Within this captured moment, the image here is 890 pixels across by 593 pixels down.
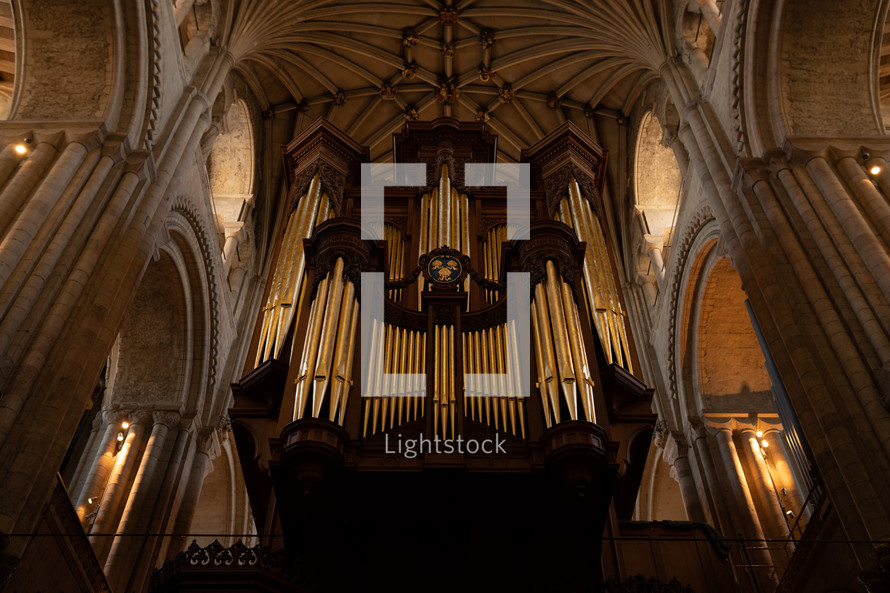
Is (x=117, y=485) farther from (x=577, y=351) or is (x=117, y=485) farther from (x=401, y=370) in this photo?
(x=577, y=351)

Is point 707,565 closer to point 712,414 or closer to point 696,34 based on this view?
point 712,414

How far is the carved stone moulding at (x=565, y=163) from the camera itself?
1167cm

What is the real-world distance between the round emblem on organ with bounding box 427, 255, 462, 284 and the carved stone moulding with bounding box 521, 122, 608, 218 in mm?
2718

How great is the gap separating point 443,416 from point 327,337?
1367mm

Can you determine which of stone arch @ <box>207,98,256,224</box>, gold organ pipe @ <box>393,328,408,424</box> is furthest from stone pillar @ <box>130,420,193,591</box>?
stone arch @ <box>207,98,256,224</box>

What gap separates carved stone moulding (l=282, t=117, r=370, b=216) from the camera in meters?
11.5

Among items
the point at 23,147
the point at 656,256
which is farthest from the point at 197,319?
the point at 656,256

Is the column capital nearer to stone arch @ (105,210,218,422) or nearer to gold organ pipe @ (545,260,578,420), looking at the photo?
stone arch @ (105,210,218,422)

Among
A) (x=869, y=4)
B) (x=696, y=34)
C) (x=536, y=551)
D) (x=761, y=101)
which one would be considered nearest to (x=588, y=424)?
(x=536, y=551)

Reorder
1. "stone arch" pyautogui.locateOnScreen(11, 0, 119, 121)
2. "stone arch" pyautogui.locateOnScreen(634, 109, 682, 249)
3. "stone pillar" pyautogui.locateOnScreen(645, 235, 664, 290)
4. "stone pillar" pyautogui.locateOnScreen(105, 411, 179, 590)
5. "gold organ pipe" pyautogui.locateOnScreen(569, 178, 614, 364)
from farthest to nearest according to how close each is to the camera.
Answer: "stone arch" pyautogui.locateOnScreen(634, 109, 682, 249) → "stone pillar" pyautogui.locateOnScreen(645, 235, 664, 290) → "stone pillar" pyautogui.locateOnScreen(105, 411, 179, 590) → "stone arch" pyautogui.locateOnScreen(11, 0, 119, 121) → "gold organ pipe" pyautogui.locateOnScreen(569, 178, 614, 364)

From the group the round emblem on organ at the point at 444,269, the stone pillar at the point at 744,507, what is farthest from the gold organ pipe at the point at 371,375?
the stone pillar at the point at 744,507

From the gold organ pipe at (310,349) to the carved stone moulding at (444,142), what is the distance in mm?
4777

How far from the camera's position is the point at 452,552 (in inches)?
267

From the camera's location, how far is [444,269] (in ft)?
30.0
